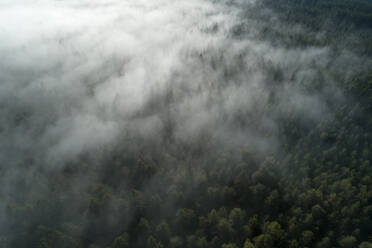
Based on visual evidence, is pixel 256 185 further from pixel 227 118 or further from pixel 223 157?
pixel 227 118

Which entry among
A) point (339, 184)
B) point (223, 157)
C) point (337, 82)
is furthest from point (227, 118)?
point (337, 82)

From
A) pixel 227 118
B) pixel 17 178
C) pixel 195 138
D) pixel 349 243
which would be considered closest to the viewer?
pixel 349 243

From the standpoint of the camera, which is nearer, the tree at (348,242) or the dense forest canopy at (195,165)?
the tree at (348,242)

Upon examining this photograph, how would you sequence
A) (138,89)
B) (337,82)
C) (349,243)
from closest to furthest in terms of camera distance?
(349,243) < (337,82) < (138,89)

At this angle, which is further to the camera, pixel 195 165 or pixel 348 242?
pixel 195 165

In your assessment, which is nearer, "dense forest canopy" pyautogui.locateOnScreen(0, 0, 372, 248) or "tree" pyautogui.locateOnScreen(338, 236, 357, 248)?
"tree" pyautogui.locateOnScreen(338, 236, 357, 248)

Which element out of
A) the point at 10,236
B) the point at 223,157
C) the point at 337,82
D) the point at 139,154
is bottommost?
the point at 10,236

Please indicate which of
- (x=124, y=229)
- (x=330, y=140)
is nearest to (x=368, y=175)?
(x=330, y=140)

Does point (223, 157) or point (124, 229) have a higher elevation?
point (223, 157)

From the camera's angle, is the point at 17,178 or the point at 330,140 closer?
the point at 17,178

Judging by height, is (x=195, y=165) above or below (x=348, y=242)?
below
